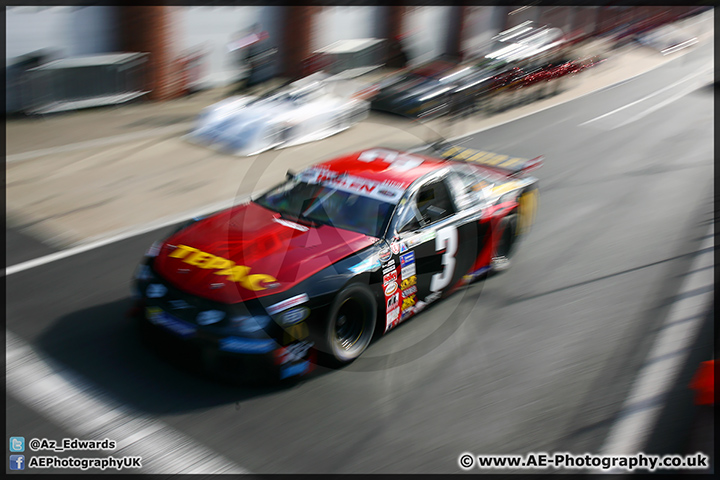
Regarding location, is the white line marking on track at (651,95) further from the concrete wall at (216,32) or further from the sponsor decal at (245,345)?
the sponsor decal at (245,345)

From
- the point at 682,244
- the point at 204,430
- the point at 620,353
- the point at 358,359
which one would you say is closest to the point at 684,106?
the point at 682,244

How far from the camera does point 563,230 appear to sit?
8.23m

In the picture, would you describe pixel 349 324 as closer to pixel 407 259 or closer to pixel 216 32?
pixel 407 259

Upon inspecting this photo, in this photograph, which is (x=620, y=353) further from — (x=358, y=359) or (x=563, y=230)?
(x=563, y=230)

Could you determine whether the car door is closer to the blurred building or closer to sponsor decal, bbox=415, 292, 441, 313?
sponsor decal, bbox=415, 292, 441, 313

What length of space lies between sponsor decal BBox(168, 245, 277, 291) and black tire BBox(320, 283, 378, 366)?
0.56 meters

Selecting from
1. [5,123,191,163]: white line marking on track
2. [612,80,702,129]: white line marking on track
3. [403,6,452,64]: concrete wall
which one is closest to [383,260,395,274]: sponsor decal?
[5,123,191,163]: white line marking on track

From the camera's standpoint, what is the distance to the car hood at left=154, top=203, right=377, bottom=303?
4.66m

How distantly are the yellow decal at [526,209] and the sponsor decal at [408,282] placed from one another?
2.00 m

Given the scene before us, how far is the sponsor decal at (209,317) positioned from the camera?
4.50 metres

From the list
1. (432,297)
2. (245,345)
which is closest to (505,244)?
(432,297)

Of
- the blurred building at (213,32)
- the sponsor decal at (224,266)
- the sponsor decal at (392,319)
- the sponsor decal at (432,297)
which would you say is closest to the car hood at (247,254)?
the sponsor decal at (224,266)

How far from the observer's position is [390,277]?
5215mm

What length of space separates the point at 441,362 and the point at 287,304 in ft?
5.16
